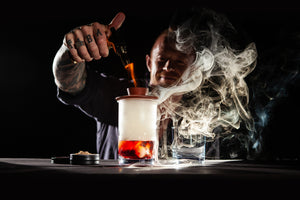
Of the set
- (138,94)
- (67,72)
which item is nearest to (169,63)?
(67,72)

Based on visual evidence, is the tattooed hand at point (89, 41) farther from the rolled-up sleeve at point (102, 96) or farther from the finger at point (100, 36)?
the rolled-up sleeve at point (102, 96)

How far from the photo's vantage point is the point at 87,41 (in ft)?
5.49

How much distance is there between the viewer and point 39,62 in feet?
13.6

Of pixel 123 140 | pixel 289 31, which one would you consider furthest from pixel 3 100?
pixel 289 31

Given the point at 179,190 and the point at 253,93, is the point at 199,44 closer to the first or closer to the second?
the point at 253,93

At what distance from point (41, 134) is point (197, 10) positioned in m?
3.16

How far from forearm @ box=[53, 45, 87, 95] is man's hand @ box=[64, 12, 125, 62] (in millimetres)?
491

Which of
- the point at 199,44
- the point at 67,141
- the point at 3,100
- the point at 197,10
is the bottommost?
the point at 67,141

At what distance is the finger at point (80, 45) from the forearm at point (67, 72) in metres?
0.50

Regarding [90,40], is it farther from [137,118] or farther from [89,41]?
[137,118]

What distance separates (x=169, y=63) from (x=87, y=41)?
5.02 feet

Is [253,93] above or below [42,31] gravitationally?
below

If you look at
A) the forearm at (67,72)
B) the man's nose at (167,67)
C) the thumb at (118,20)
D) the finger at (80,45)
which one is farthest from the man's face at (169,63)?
the finger at (80,45)

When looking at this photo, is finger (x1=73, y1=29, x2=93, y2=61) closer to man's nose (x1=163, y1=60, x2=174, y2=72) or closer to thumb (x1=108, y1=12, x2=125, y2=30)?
thumb (x1=108, y1=12, x2=125, y2=30)
